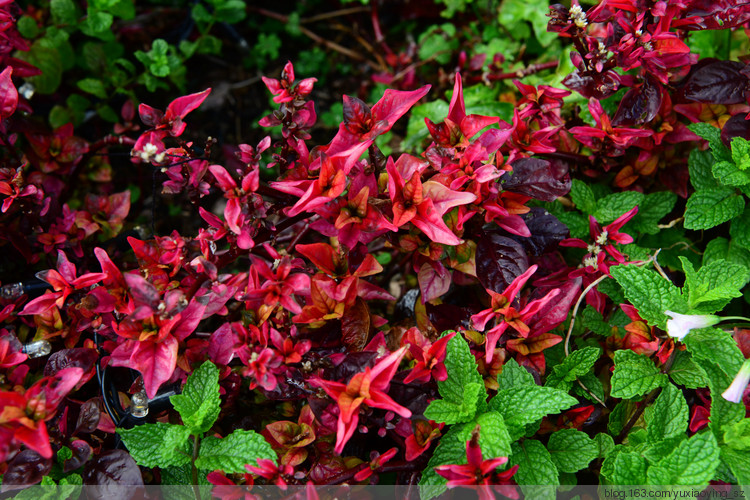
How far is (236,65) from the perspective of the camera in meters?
2.62

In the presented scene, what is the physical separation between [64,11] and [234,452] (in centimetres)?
169

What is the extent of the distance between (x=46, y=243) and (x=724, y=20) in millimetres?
1920

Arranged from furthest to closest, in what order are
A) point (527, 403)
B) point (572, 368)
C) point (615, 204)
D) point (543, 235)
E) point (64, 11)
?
point (64, 11), point (615, 204), point (543, 235), point (572, 368), point (527, 403)

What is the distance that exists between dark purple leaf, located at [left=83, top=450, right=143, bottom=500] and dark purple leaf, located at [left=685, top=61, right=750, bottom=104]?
174 cm

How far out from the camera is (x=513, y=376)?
1.25m

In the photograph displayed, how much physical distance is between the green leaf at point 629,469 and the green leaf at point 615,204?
0.67m

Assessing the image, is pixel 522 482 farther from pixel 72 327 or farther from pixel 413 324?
pixel 72 327

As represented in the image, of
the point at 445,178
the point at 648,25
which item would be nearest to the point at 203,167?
the point at 445,178

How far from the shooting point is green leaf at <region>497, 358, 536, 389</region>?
1.24m

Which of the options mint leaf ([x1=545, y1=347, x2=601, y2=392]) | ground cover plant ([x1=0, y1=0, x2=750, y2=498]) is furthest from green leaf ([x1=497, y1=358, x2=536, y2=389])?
mint leaf ([x1=545, y1=347, x2=601, y2=392])

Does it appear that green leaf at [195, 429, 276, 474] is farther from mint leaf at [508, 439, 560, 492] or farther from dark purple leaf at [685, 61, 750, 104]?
dark purple leaf at [685, 61, 750, 104]

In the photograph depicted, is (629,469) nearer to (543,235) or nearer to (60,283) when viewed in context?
(543,235)

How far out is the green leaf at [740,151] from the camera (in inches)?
54.2

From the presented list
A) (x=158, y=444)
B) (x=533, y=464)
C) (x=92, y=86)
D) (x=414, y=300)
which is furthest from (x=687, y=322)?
(x=92, y=86)
